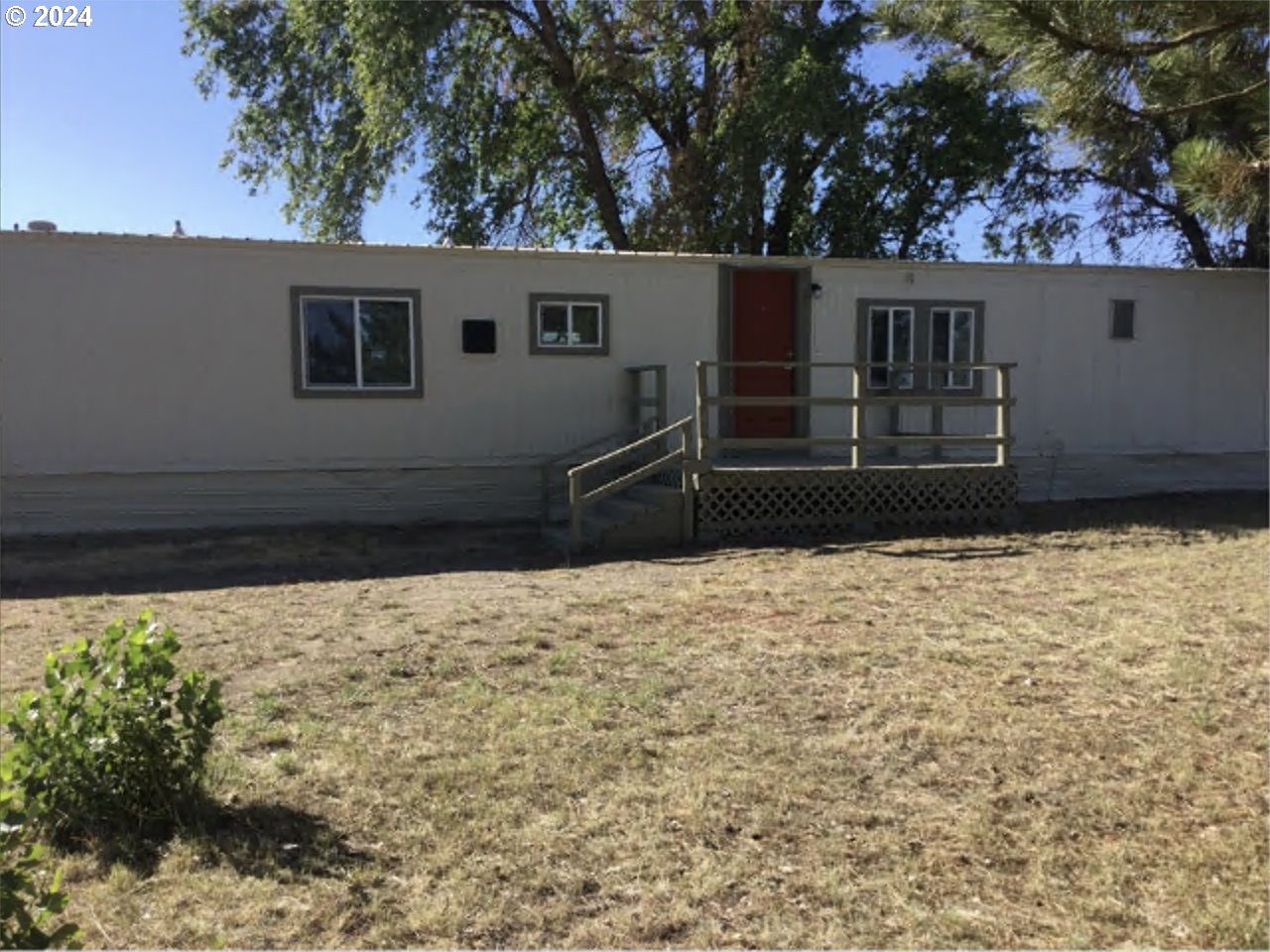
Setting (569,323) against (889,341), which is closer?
(569,323)

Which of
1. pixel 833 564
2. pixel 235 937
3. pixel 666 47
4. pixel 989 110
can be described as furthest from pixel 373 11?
pixel 235 937

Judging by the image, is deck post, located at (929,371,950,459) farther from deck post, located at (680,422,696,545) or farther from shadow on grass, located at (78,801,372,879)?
shadow on grass, located at (78,801,372,879)

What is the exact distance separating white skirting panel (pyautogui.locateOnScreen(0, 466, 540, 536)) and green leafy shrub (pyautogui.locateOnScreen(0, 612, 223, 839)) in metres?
7.03

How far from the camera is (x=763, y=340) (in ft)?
37.0

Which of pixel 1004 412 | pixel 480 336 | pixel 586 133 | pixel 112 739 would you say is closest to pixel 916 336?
pixel 1004 412

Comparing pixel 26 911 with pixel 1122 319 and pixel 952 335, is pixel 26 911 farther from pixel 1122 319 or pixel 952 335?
pixel 1122 319

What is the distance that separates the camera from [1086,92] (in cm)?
580

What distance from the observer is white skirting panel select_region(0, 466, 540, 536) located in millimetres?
9539

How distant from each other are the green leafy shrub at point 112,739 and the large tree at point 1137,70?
16.1 ft

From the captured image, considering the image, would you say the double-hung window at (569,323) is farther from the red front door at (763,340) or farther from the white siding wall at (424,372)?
the red front door at (763,340)

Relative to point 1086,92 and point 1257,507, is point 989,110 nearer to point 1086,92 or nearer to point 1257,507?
point 1257,507

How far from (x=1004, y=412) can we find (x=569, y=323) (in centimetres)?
443

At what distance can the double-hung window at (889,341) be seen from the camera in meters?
11.5

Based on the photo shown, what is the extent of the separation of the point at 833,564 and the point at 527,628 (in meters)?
3.05
